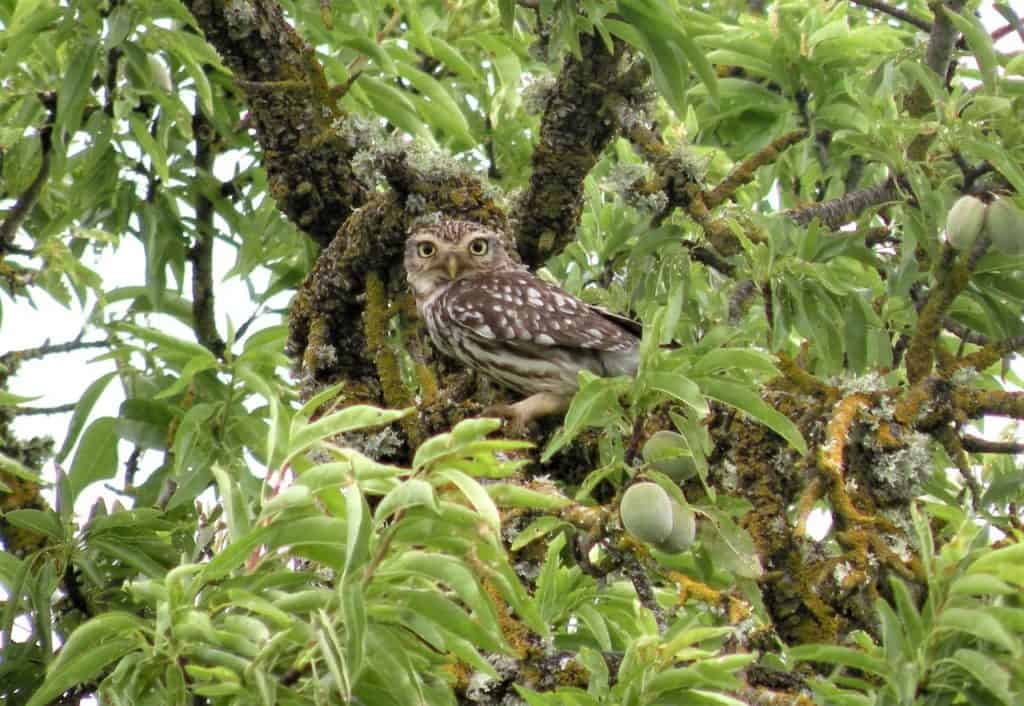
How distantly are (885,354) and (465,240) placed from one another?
118 cm

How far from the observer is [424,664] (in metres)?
2.51

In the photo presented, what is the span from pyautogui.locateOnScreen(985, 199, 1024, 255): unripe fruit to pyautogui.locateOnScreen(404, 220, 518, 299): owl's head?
1.36 metres

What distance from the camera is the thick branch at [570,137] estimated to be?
4.09 meters

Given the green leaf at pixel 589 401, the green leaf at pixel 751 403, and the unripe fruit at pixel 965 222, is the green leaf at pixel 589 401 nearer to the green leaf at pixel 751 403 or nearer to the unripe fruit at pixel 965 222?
the green leaf at pixel 751 403

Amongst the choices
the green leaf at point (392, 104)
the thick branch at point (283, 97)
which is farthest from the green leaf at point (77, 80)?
the green leaf at point (392, 104)

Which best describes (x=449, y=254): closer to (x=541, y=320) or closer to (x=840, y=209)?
(x=541, y=320)

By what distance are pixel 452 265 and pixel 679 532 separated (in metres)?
2.01

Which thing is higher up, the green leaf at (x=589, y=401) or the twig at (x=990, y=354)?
the green leaf at (x=589, y=401)

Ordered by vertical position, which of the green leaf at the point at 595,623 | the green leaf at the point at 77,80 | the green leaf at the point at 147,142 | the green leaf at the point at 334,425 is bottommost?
the green leaf at the point at 595,623

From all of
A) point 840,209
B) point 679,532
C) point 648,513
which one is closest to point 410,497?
point 648,513

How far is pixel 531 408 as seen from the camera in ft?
13.6

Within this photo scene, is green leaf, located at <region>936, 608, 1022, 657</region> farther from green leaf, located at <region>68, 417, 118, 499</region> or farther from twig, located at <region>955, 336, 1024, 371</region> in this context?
green leaf, located at <region>68, 417, 118, 499</region>

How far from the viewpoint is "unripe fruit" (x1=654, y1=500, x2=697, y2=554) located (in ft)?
8.93

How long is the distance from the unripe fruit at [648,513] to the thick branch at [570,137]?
1.62 metres
